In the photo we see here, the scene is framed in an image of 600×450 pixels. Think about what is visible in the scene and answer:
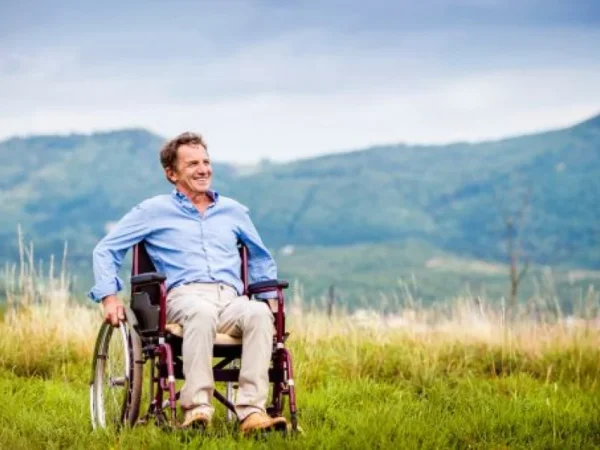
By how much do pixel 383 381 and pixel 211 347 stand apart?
2499 millimetres

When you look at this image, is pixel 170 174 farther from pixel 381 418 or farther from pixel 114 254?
pixel 381 418

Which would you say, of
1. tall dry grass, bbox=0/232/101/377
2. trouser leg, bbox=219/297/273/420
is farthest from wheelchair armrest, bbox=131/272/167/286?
tall dry grass, bbox=0/232/101/377

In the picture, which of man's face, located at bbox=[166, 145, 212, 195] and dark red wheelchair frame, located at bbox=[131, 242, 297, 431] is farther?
man's face, located at bbox=[166, 145, 212, 195]

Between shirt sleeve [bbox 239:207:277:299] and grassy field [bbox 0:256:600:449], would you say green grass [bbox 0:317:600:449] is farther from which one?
shirt sleeve [bbox 239:207:277:299]

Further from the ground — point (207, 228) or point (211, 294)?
point (207, 228)

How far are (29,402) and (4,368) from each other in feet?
3.76

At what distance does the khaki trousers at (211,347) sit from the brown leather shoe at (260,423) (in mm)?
35

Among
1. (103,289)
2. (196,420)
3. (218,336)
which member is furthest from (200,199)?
(196,420)

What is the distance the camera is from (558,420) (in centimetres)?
515

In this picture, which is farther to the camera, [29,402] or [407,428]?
[29,402]

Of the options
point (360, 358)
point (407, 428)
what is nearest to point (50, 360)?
point (360, 358)

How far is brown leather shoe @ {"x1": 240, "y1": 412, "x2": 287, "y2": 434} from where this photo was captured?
445 cm

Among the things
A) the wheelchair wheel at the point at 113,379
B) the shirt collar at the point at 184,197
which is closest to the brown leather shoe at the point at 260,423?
the wheelchair wheel at the point at 113,379

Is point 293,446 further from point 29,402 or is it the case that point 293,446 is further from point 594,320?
point 594,320
